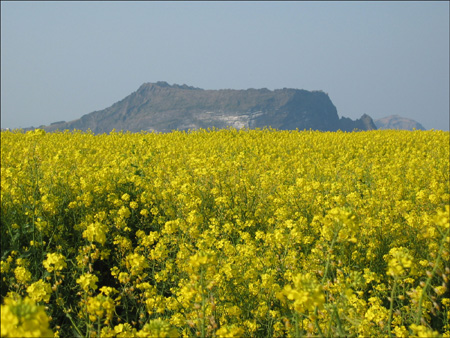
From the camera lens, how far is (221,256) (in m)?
3.32

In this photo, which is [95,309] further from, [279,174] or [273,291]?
[279,174]

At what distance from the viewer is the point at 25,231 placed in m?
3.81

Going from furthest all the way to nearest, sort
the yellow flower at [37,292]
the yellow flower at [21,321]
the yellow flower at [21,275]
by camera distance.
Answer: the yellow flower at [21,275] → the yellow flower at [37,292] → the yellow flower at [21,321]

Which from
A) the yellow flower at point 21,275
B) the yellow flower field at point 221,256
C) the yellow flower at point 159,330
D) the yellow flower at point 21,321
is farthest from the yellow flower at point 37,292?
the yellow flower at point 21,321

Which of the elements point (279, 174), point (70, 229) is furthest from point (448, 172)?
point (70, 229)

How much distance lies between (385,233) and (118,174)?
389cm

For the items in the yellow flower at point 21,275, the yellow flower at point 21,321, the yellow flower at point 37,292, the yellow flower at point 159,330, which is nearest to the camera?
the yellow flower at point 21,321

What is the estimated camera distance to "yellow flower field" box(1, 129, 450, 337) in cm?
208

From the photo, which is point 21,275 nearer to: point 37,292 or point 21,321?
point 37,292

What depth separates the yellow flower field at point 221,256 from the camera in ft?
6.83

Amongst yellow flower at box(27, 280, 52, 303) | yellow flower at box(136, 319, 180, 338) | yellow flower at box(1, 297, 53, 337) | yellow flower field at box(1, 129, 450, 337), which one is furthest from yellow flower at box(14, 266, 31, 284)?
yellow flower at box(1, 297, 53, 337)

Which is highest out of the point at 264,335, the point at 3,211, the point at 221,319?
the point at 3,211

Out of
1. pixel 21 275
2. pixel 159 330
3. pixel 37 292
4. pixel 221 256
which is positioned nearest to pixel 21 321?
pixel 159 330

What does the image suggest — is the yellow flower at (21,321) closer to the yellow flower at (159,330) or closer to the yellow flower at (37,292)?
the yellow flower at (159,330)
